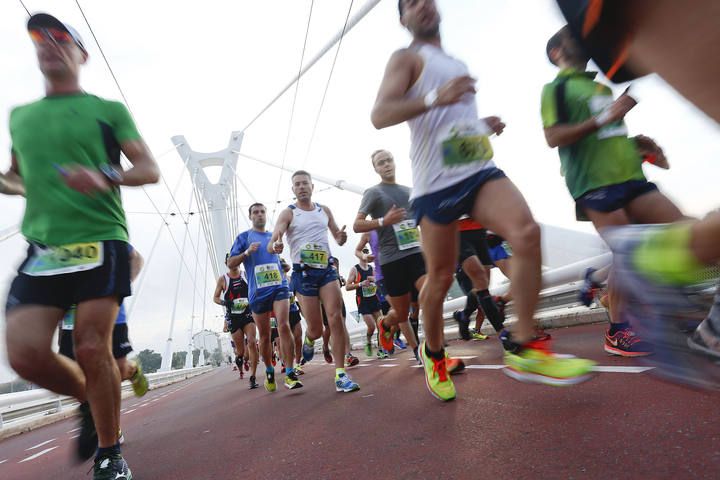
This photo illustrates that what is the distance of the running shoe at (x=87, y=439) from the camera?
254cm

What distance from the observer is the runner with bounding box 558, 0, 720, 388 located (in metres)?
0.76

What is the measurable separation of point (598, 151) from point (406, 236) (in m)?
1.96

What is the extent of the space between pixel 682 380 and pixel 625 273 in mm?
254

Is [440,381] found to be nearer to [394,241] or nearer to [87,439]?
[394,241]

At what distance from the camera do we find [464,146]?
85.3 inches

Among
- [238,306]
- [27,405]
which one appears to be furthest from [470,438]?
[27,405]

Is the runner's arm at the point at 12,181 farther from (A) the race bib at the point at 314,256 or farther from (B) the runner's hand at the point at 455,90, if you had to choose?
(A) the race bib at the point at 314,256

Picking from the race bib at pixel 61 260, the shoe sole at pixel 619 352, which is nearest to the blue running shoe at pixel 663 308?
the race bib at pixel 61 260

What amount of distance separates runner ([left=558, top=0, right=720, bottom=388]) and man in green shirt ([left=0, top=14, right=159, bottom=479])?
1942mm

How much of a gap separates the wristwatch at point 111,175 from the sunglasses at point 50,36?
2.27 ft

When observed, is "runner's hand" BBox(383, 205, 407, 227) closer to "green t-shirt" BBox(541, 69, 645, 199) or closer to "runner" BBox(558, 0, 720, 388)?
"green t-shirt" BBox(541, 69, 645, 199)

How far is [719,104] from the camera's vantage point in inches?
30.3

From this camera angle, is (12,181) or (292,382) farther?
(292,382)

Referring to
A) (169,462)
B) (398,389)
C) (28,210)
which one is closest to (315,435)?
(169,462)
